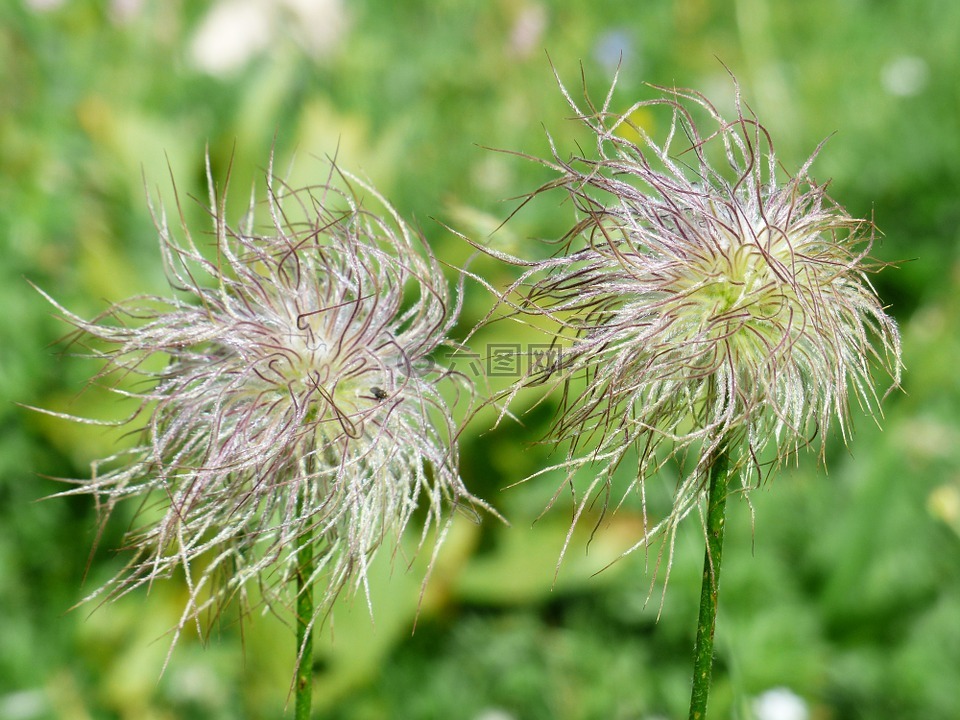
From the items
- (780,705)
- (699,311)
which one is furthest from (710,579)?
(780,705)

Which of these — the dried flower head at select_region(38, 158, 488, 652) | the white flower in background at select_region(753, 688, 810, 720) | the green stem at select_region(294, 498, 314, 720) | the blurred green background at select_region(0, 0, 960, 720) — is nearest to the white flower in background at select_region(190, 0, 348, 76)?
the blurred green background at select_region(0, 0, 960, 720)

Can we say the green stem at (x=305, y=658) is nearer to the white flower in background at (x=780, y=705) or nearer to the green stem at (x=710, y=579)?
the green stem at (x=710, y=579)

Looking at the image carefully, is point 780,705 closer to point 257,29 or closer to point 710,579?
point 710,579

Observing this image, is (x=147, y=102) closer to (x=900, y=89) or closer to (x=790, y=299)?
(x=900, y=89)

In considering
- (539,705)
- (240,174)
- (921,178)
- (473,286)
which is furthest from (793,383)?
(921,178)

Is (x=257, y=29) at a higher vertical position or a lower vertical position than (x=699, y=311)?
higher

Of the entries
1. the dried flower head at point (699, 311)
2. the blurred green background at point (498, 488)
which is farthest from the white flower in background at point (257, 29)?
the dried flower head at point (699, 311)
